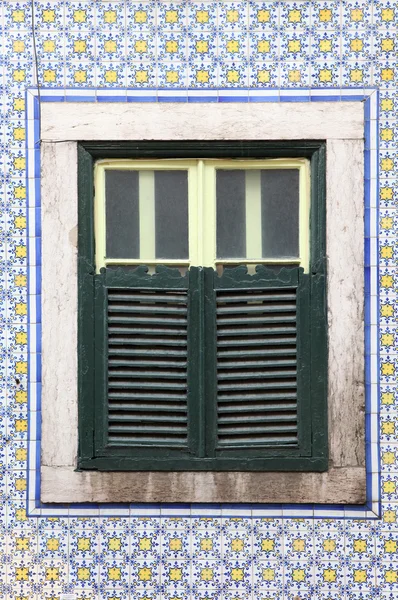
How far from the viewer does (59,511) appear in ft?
18.4

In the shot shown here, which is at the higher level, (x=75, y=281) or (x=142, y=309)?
(x=75, y=281)

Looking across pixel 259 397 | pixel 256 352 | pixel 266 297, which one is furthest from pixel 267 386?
pixel 266 297

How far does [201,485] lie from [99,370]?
764 mm

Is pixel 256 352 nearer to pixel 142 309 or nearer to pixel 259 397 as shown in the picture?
pixel 259 397

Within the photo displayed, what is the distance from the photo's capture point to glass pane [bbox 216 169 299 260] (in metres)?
5.70

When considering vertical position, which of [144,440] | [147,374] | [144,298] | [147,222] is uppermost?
[147,222]

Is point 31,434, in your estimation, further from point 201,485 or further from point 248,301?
point 248,301

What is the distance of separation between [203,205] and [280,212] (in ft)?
1.29

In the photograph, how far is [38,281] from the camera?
5.64 m

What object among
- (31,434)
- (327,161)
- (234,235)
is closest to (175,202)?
(234,235)

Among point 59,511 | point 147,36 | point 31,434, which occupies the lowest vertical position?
point 59,511

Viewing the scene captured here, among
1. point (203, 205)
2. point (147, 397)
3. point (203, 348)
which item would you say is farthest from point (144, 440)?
point (203, 205)

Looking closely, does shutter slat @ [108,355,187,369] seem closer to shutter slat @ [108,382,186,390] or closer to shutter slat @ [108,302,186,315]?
shutter slat @ [108,382,186,390]

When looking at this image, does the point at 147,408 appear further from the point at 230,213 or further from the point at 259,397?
the point at 230,213
